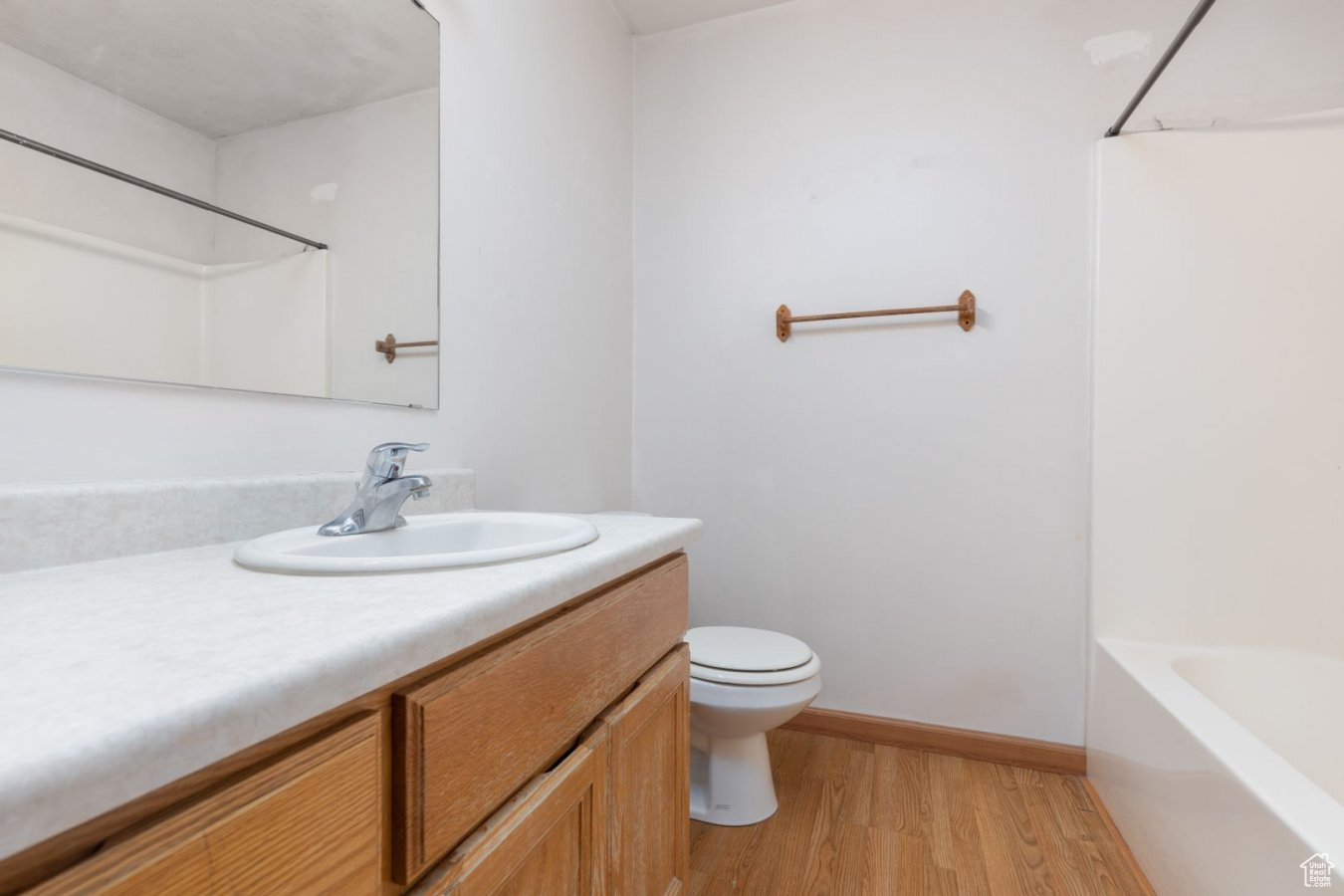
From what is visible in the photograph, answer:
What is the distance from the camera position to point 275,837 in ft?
1.27

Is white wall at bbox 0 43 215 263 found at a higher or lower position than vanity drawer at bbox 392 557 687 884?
higher

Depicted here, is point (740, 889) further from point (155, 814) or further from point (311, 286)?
point (311, 286)

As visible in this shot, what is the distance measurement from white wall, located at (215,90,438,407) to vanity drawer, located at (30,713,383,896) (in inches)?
31.9

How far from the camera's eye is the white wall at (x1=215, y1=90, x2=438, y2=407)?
961 millimetres

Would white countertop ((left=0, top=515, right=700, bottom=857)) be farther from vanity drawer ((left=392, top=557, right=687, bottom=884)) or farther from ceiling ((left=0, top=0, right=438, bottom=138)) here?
ceiling ((left=0, top=0, right=438, bottom=138))

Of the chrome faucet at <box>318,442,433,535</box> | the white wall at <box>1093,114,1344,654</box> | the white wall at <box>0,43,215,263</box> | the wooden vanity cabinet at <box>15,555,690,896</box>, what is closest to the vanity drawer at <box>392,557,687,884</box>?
the wooden vanity cabinet at <box>15,555,690,896</box>

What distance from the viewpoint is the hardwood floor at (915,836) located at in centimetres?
134

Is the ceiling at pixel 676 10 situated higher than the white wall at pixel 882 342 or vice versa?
the ceiling at pixel 676 10

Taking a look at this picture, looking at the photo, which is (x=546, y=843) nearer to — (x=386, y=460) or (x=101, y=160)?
(x=386, y=460)

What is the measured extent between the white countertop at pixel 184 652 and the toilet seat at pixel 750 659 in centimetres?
85

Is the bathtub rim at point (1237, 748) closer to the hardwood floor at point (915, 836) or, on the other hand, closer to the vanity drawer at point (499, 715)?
Result: the hardwood floor at point (915, 836)

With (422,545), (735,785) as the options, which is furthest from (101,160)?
(735,785)

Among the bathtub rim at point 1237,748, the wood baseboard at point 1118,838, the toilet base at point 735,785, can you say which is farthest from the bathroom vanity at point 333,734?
the wood baseboard at point 1118,838

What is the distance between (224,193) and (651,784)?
1.10m
